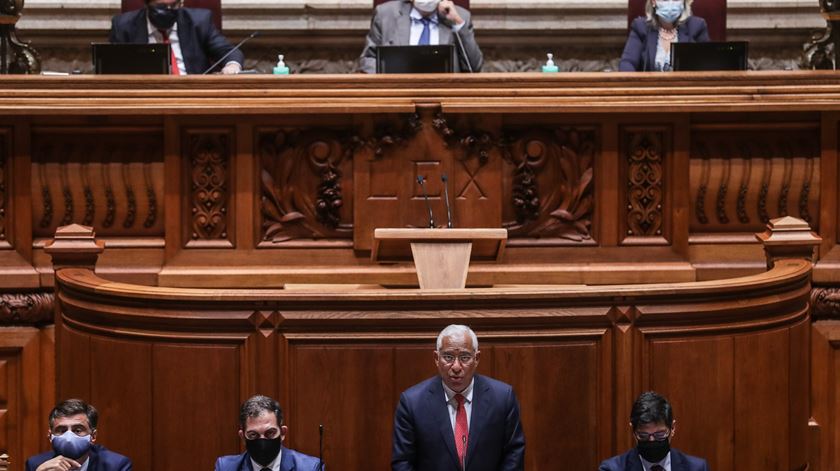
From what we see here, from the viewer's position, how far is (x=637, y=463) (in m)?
4.92

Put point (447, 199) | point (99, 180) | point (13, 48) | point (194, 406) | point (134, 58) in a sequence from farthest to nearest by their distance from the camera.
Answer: point (13, 48), point (134, 58), point (99, 180), point (447, 199), point (194, 406)

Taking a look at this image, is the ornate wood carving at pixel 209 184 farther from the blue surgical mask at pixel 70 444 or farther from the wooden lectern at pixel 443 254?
the blue surgical mask at pixel 70 444

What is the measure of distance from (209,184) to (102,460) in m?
2.17

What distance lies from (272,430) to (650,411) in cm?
120

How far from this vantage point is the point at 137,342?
5.61 meters

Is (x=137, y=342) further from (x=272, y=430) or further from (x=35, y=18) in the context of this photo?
(x=35, y=18)

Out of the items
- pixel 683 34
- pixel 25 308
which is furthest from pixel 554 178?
pixel 25 308

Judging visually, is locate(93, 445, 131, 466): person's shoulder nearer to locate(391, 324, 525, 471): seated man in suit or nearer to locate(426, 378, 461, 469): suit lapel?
locate(391, 324, 525, 471): seated man in suit

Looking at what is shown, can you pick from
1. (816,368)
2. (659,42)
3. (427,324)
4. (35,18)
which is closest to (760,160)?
(816,368)

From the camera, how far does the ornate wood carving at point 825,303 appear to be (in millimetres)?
6785

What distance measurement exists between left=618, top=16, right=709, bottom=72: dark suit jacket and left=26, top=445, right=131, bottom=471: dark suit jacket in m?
4.30

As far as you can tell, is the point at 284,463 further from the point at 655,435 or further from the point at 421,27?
the point at 421,27

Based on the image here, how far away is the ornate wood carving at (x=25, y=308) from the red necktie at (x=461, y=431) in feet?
7.97

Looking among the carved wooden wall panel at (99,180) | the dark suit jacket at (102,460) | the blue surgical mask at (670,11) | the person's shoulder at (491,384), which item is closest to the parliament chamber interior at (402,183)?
the carved wooden wall panel at (99,180)
